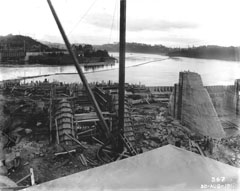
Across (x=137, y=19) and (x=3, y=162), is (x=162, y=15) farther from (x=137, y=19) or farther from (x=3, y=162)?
(x=3, y=162)

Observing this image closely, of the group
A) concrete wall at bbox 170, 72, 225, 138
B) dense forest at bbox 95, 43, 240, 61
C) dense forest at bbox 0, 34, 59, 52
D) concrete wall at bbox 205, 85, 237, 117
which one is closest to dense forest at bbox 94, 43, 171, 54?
dense forest at bbox 95, 43, 240, 61

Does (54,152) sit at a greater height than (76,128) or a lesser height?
lesser

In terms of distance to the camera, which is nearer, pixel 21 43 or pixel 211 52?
pixel 21 43

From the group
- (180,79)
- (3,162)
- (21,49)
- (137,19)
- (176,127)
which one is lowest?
(3,162)

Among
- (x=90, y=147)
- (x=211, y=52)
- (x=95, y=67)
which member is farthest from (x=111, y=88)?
(x=211, y=52)

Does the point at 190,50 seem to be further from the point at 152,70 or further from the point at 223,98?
the point at 223,98

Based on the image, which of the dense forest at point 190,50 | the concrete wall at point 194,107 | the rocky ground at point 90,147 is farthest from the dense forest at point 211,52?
the rocky ground at point 90,147

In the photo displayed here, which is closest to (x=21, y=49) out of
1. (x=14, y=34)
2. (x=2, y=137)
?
(x=14, y=34)
